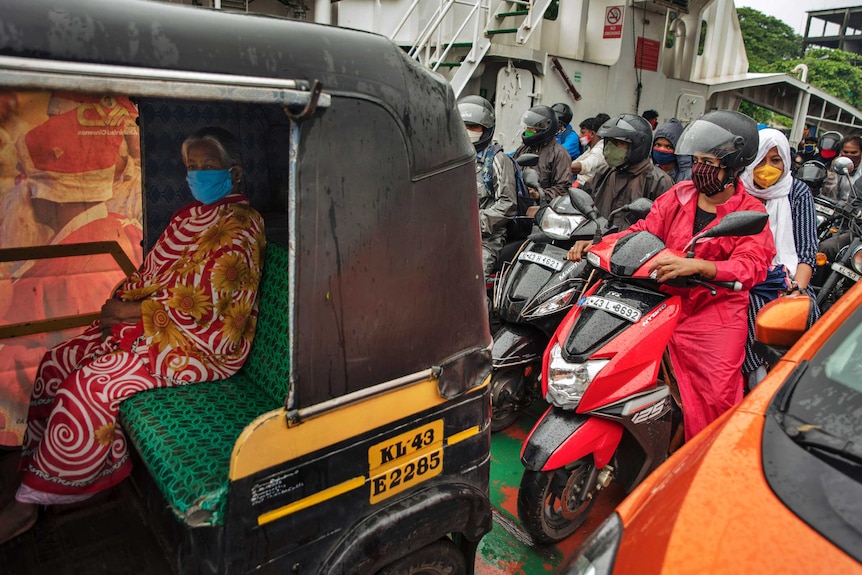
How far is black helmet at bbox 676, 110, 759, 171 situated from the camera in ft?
8.88

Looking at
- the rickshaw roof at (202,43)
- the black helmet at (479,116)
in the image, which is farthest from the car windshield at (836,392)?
Result: the black helmet at (479,116)

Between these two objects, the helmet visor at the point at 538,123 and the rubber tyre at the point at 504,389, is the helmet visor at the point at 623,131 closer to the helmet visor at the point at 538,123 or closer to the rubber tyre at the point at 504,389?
the helmet visor at the point at 538,123

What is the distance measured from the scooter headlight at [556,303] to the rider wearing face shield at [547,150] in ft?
6.45

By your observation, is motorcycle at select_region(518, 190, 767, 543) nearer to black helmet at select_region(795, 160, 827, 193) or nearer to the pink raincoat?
the pink raincoat

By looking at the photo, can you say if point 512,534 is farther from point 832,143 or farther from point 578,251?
point 832,143

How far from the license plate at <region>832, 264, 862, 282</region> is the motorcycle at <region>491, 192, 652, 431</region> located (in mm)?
2500

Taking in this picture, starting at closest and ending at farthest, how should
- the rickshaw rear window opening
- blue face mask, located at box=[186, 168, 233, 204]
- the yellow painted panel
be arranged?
the rickshaw rear window opening
the yellow painted panel
blue face mask, located at box=[186, 168, 233, 204]

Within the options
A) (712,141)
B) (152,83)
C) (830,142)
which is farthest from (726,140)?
(830,142)

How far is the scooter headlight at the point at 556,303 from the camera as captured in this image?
3408 millimetres

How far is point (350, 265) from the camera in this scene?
158cm

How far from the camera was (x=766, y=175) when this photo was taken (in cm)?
343

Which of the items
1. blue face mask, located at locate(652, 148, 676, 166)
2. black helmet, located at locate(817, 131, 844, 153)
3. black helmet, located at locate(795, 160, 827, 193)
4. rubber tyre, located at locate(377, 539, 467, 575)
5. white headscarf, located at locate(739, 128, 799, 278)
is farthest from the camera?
black helmet, located at locate(817, 131, 844, 153)

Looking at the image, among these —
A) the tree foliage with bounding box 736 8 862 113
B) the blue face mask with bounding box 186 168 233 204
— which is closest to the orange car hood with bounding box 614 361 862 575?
the blue face mask with bounding box 186 168 233 204

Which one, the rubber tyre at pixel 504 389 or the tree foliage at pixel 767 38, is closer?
the rubber tyre at pixel 504 389
